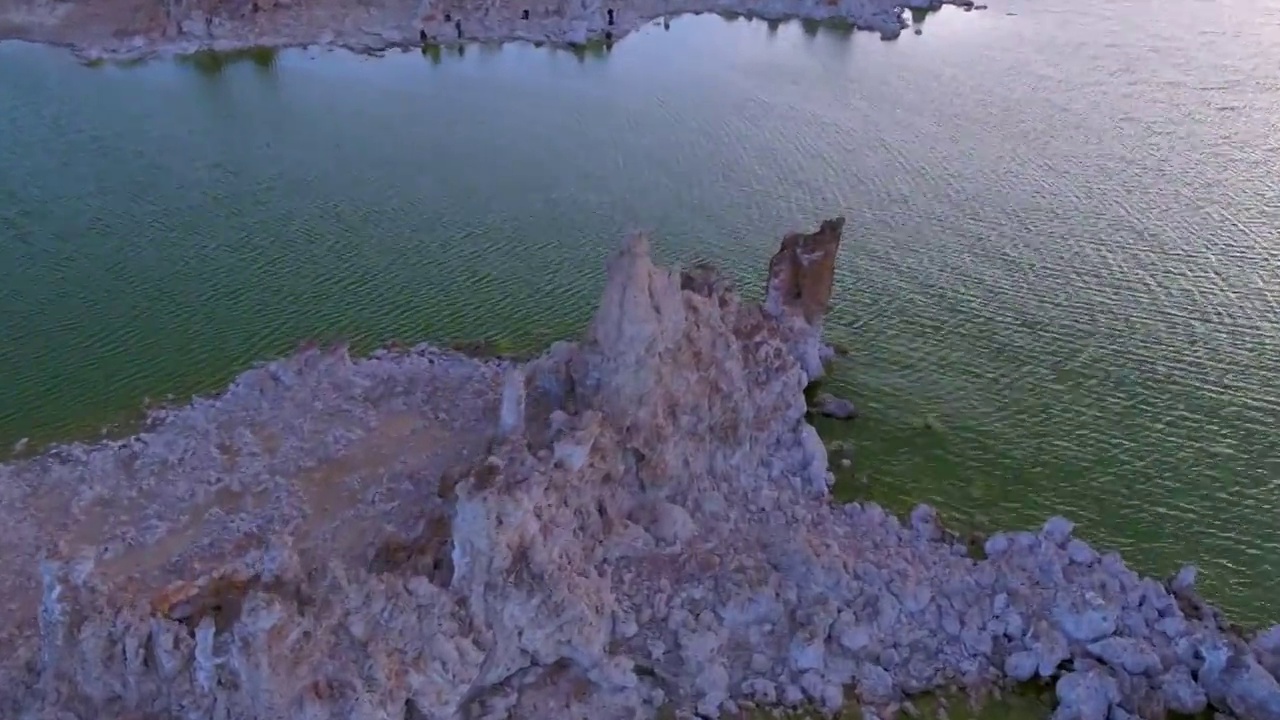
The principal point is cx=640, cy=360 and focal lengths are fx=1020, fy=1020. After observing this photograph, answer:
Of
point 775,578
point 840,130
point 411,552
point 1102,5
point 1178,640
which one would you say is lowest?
point 1178,640

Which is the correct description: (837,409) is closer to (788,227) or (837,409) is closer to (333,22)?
(788,227)

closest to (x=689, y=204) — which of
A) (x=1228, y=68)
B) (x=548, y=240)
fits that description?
(x=548, y=240)

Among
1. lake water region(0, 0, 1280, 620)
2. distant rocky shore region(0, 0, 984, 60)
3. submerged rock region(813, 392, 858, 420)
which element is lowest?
submerged rock region(813, 392, 858, 420)

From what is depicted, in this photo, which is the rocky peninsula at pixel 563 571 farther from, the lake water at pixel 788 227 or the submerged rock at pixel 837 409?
the lake water at pixel 788 227

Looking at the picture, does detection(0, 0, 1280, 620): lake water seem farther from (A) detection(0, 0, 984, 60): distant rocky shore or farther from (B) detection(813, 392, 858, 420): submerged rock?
(A) detection(0, 0, 984, 60): distant rocky shore

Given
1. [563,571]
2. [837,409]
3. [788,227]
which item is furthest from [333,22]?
[563,571]

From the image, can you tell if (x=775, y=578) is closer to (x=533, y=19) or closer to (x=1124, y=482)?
(x=1124, y=482)

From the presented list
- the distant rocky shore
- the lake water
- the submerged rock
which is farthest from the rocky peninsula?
the distant rocky shore
